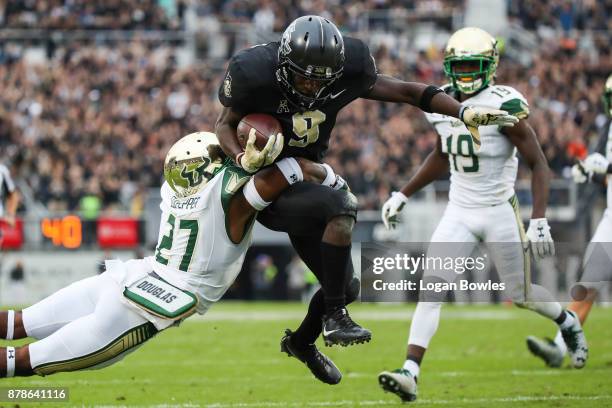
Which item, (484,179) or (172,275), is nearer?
(172,275)

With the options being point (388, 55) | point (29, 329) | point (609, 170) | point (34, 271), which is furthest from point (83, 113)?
point (29, 329)

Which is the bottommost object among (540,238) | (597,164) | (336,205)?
(540,238)

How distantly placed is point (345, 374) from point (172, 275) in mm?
3187

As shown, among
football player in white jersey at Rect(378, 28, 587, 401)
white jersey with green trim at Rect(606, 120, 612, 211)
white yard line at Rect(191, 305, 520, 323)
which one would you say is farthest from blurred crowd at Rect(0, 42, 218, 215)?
football player in white jersey at Rect(378, 28, 587, 401)

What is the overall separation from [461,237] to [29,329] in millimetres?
3049

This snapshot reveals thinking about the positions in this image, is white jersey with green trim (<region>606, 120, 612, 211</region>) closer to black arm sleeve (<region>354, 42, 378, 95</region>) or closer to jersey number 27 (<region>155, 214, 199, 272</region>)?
black arm sleeve (<region>354, 42, 378, 95</region>)

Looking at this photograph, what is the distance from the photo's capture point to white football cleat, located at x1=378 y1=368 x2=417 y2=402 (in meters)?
6.43

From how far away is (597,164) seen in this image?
27.8ft

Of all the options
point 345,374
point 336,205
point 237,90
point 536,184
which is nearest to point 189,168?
point 237,90

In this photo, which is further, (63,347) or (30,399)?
(30,399)

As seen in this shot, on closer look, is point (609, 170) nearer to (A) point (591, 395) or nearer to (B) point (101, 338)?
(A) point (591, 395)

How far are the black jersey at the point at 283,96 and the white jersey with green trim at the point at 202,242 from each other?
0.34 meters

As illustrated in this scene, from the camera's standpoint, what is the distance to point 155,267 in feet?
18.4

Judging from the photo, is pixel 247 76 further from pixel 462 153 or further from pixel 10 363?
pixel 462 153
